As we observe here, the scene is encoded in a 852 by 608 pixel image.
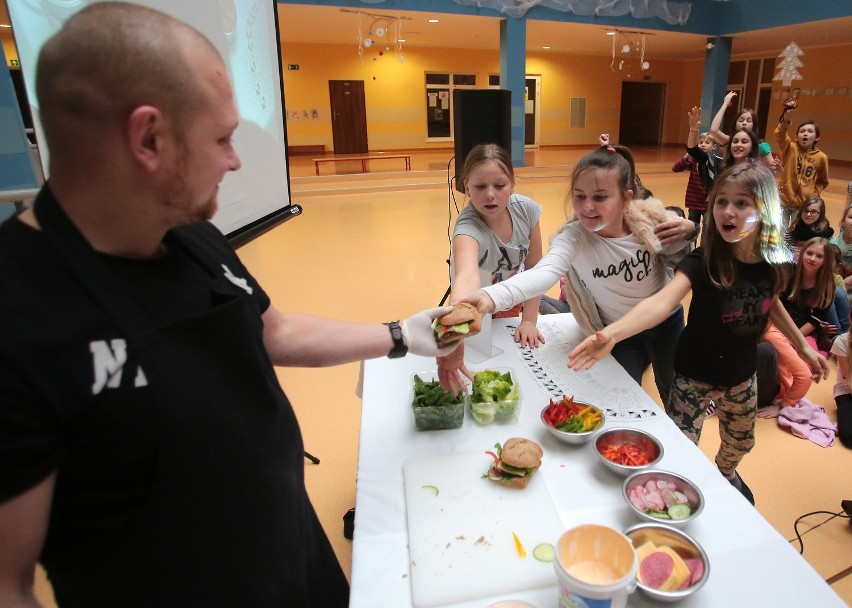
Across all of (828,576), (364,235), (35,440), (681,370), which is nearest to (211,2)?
(35,440)

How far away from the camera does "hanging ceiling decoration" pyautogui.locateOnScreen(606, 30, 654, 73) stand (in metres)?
10.4

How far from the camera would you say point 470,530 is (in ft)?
3.41

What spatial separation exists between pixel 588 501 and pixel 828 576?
1245mm

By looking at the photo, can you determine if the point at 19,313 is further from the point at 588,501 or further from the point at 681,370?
the point at 681,370

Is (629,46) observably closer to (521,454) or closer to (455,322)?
(455,322)

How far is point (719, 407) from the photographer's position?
6.12 ft

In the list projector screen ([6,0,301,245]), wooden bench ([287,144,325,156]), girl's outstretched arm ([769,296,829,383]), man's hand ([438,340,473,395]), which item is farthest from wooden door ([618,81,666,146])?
man's hand ([438,340,473,395])

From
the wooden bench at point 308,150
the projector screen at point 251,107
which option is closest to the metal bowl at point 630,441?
the projector screen at point 251,107

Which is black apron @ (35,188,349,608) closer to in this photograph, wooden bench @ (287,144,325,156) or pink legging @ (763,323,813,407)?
pink legging @ (763,323,813,407)

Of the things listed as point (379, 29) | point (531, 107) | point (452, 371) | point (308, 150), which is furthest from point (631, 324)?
point (531, 107)

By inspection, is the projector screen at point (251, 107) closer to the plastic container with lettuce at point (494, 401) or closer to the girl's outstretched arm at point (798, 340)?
the plastic container with lettuce at point (494, 401)

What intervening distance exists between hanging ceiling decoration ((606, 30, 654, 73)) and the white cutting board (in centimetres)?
1009

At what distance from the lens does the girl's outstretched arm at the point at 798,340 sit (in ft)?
5.69

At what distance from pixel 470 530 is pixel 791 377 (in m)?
2.42
